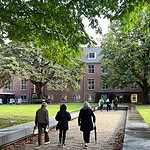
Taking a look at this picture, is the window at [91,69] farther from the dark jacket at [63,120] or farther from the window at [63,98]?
the dark jacket at [63,120]

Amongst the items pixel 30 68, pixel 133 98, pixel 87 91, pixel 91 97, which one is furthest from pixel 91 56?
pixel 30 68

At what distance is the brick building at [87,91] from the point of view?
5959 centimetres

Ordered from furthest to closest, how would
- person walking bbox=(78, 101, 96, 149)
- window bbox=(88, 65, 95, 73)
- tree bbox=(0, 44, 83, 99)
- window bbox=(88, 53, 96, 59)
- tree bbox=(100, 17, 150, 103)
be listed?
A: window bbox=(88, 53, 96, 59) → window bbox=(88, 65, 95, 73) → tree bbox=(100, 17, 150, 103) → tree bbox=(0, 44, 83, 99) → person walking bbox=(78, 101, 96, 149)

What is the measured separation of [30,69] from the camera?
41219mm

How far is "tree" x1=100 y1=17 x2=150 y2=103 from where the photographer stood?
39344 millimetres

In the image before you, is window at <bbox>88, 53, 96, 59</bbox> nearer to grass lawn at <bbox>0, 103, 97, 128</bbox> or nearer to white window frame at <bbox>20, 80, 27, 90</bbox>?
white window frame at <bbox>20, 80, 27, 90</bbox>

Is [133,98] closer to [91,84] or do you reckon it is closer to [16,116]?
[91,84]

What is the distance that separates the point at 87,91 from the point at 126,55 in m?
22.3

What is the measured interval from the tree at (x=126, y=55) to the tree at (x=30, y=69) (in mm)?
6112

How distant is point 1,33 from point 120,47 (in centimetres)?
2995

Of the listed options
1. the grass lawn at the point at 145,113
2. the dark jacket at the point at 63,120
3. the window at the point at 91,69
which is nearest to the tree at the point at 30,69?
the grass lawn at the point at 145,113

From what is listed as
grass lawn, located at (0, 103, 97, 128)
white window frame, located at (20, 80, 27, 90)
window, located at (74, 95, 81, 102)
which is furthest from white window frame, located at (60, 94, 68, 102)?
grass lawn, located at (0, 103, 97, 128)

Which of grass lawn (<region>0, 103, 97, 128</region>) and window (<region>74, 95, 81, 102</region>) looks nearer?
grass lawn (<region>0, 103, 97, 128</region>)

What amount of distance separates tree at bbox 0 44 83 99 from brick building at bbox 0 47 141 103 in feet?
41.9
